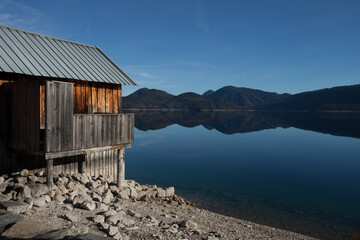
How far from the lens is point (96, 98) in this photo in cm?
1653

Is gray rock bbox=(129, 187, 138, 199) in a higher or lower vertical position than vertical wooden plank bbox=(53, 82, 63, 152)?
lower

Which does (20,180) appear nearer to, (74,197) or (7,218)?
(74,197)

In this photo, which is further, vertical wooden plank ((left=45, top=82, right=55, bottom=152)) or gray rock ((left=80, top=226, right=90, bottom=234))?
vertical wooden plank ((left=45, top=82, right=55, bottom=152))

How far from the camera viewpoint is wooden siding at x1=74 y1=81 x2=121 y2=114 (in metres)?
15.6

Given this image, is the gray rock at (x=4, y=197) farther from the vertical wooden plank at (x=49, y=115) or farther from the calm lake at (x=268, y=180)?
the calm lake at (x=268, y=180)

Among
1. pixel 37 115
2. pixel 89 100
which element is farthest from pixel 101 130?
pixel 37 115

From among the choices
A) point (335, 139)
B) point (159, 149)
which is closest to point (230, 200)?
point (159, 149)

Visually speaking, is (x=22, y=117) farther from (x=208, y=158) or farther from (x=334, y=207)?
(x=208, y=158)

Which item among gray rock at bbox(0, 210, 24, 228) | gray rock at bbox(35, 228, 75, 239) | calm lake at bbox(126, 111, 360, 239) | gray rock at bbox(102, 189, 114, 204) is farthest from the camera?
calm lake at bbox(126, 111, 360, 239)

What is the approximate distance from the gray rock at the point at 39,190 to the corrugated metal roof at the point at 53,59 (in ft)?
16.0

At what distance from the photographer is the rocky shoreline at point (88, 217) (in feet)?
25.4

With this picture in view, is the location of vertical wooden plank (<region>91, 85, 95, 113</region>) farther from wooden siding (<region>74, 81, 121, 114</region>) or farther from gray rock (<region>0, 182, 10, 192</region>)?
gray rock (<region>0, 182, 10, 192</region>)

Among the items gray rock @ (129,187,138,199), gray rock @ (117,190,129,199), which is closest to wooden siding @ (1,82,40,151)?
gray rock @ (117,190,129,199)

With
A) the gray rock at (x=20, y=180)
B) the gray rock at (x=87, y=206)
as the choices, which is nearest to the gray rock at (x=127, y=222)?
the gray rock at (x=87, y=206)
